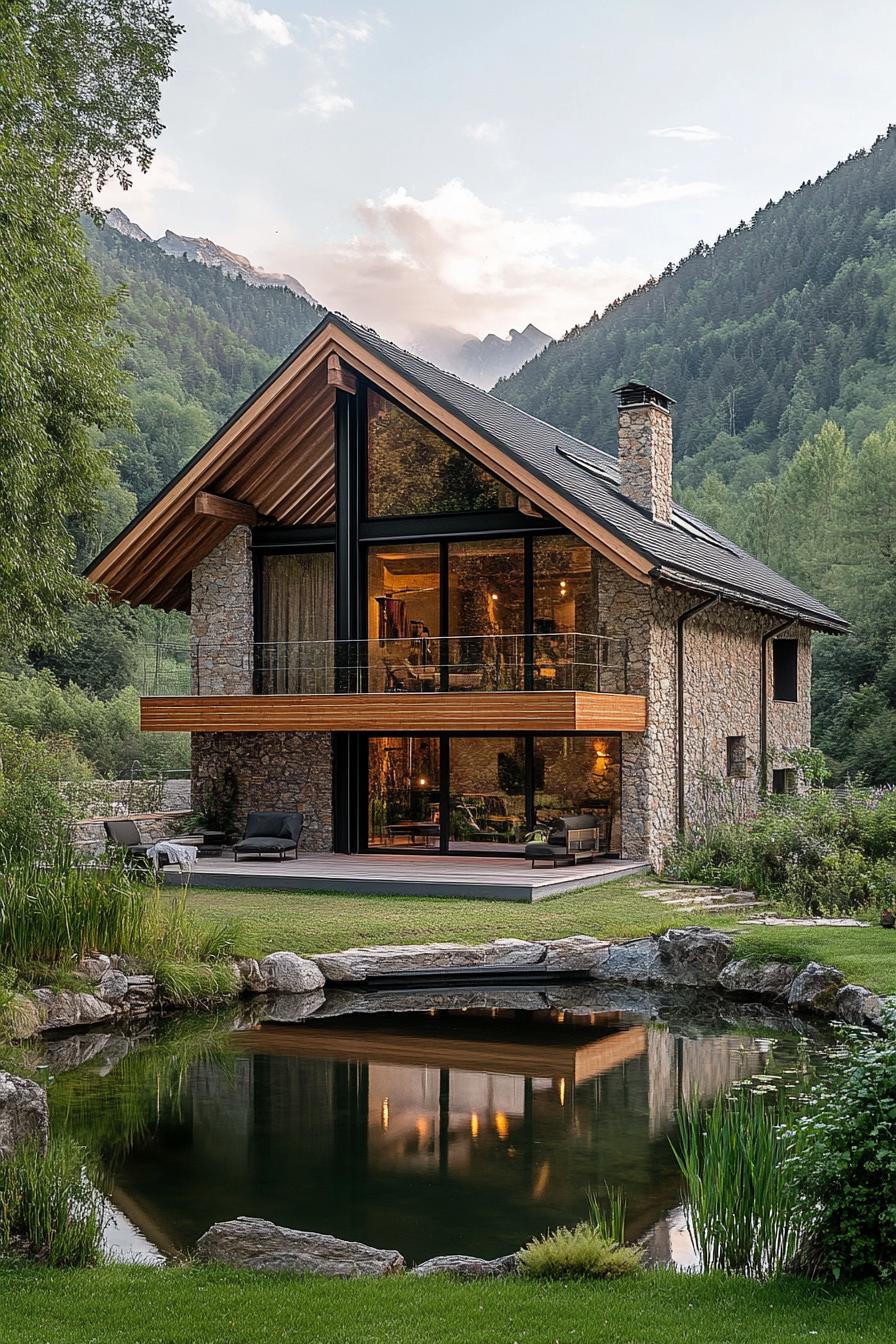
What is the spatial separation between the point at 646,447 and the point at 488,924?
10.2 m

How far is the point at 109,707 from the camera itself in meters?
37.4

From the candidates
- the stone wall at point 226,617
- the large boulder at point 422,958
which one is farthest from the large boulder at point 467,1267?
the stone wall at point 226,617

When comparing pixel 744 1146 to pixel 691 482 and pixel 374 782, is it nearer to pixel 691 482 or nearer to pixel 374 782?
pixel 374 782

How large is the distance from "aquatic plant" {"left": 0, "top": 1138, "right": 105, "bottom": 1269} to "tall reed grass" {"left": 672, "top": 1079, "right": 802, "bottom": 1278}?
273cm

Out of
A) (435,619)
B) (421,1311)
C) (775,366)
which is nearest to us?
(421,1311)

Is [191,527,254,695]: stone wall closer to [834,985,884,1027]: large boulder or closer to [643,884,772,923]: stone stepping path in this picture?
[643,884,772,923]: stone stepping path

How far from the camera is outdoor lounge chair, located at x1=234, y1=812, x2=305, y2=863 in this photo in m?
18.6

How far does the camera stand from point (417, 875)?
16656 millimetres

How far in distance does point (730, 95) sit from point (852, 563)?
12.8 metres

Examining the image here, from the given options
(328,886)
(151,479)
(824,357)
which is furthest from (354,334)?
(824,357)

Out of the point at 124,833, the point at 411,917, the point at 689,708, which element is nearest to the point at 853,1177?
the point at 411,917

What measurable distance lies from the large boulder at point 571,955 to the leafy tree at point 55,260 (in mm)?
7803

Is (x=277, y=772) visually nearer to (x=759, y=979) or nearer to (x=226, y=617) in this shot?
(x=226, y=617)

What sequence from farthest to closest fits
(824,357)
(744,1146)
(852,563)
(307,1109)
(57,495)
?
1. (824,357)
2. (852,563)
3. (57,495)
4. (307,1109)
5. (744,1146)
